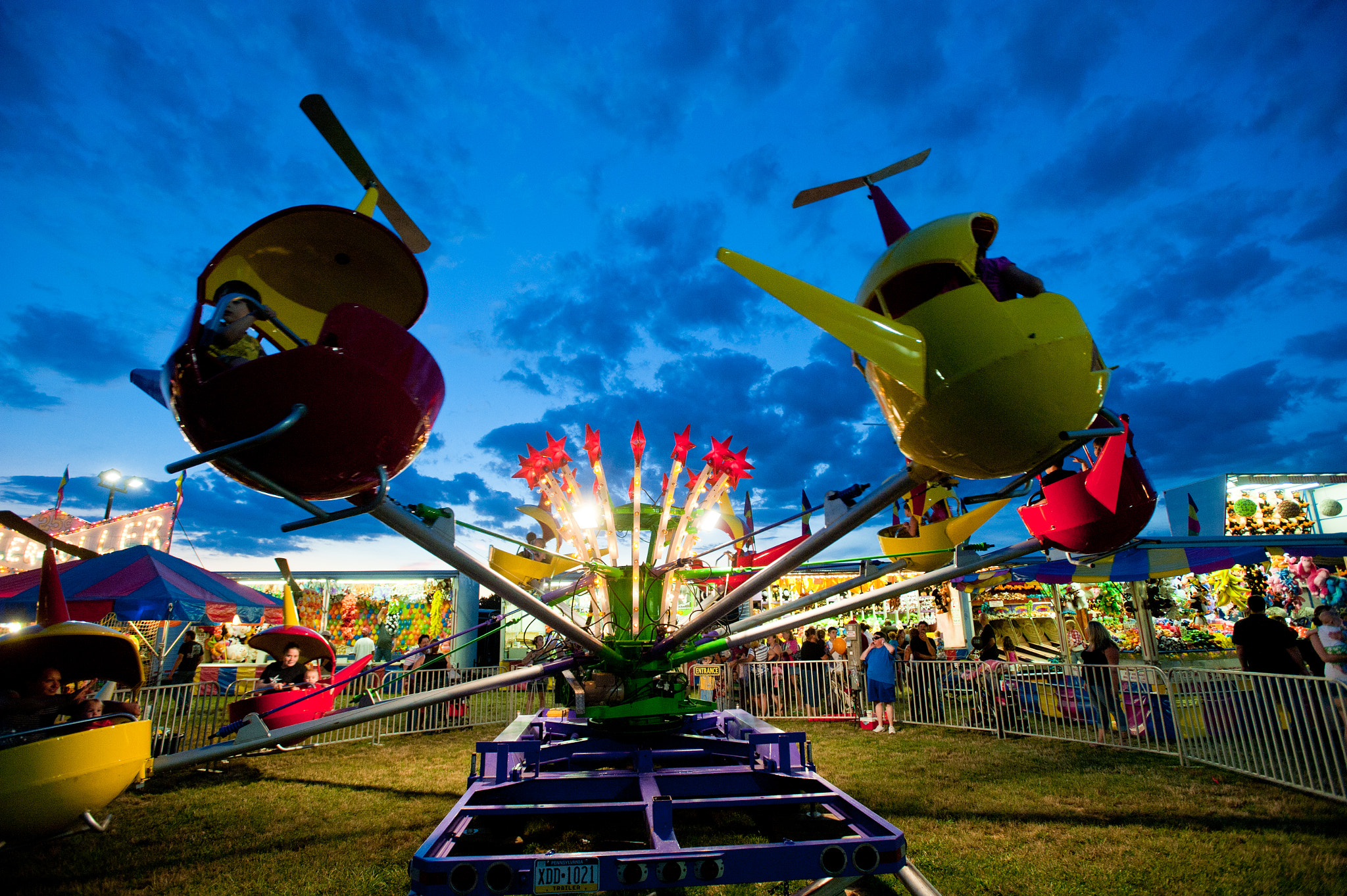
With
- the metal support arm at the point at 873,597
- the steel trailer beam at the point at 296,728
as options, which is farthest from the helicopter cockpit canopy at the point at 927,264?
the steel trailer beam at the point at 296,728

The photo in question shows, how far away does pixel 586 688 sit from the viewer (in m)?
5.96

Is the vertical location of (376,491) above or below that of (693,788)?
above

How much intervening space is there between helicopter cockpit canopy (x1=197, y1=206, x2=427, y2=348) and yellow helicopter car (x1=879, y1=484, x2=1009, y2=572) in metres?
3.41

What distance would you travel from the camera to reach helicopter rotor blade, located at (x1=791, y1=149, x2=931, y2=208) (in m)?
2.74

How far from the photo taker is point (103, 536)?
→ 20.3 meters

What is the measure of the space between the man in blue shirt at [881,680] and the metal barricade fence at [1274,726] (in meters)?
4.07

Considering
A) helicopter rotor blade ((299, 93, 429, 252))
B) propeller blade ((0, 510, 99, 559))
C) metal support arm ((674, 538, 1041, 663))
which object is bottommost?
metal support arm ((674, 538, 1041, 663))

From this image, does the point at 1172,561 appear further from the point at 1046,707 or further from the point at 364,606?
the point at 364,606

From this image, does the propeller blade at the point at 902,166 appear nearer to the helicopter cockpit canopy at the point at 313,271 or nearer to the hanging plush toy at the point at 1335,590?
the helicopter cockpit canopy at the point at 313,271

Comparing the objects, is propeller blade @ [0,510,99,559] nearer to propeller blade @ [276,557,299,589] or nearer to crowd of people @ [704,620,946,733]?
propeller blade @ [276,557,299,589]

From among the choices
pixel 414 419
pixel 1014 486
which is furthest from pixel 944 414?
pixel 414 419

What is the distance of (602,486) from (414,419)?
16.3 ft

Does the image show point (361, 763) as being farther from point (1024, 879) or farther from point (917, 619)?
point (917, 619)

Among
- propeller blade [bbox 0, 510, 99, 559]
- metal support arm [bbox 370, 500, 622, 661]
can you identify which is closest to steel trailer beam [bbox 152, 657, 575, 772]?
metal support arm [bbox 370, 500, 622, 661]
